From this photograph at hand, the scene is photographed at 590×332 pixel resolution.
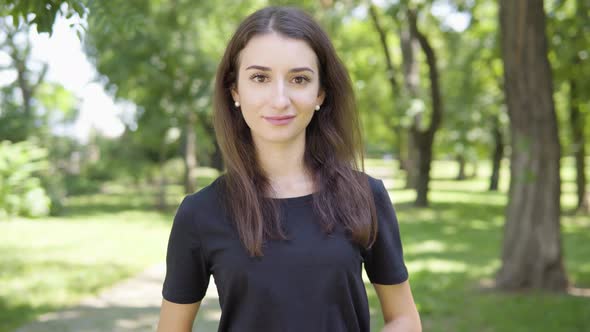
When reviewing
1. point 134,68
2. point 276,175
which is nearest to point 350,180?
point 276,175

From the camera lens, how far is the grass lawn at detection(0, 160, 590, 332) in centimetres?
675

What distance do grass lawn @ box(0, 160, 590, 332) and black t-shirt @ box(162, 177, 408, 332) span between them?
4.42 metres

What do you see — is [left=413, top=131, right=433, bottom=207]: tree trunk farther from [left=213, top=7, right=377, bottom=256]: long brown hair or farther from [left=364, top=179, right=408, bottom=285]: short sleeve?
[left=364, top=179, right=408, bottom=285]: short sleeve

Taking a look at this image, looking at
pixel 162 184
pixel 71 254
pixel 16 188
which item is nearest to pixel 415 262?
pixel 71 254

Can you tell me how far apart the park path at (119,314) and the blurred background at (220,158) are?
39 mm

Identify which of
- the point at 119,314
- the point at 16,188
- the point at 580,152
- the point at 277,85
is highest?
the point at 277,85

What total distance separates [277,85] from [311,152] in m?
0.34

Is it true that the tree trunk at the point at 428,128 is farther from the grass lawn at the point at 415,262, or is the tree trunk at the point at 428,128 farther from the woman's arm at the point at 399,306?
the woman's arm at the point at 399,306

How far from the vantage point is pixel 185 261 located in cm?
194

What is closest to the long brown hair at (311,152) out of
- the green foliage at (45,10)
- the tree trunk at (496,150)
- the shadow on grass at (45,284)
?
the green foliage at (45,10)

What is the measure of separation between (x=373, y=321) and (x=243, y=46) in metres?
4.95

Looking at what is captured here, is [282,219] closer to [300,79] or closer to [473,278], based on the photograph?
[300,79]

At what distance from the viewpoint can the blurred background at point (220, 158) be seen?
22.7 feet

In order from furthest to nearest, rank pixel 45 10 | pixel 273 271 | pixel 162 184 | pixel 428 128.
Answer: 1. pixel 162 184
2. pixel 428 128
3. pixel 45 10
4. pixel 273 271
